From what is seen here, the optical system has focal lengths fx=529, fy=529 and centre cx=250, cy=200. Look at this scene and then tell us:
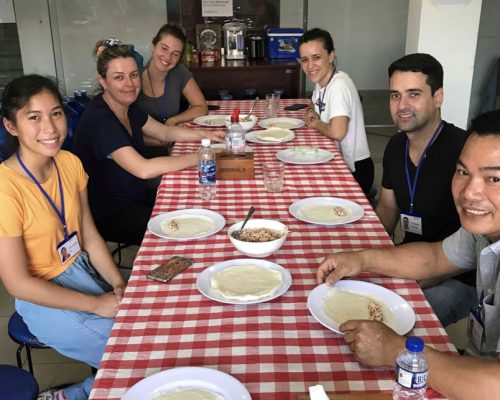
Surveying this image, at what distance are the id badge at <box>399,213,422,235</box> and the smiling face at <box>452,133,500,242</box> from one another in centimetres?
76

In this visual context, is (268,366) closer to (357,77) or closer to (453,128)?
(453,128)

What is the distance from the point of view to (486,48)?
5133 mm

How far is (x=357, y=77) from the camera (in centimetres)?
536

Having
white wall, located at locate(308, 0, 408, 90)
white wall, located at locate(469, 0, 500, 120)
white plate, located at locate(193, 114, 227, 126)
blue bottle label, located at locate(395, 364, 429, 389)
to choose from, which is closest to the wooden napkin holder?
white plate, located at locate(193, 114, 227, 126)

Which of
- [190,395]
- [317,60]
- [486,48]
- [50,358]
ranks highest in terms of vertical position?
[317,60]

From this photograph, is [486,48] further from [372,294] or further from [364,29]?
[372,294]

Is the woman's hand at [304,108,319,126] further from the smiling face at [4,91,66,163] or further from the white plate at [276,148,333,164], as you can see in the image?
the smiling face at [4,91,66,163]

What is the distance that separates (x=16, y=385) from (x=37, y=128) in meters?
0.75

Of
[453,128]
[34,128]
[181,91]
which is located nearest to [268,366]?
[34,128]

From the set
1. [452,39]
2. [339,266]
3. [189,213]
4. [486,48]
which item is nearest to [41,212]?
[189,213]

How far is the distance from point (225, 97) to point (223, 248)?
2.84m

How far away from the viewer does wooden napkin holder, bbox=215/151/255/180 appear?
216 centimetres

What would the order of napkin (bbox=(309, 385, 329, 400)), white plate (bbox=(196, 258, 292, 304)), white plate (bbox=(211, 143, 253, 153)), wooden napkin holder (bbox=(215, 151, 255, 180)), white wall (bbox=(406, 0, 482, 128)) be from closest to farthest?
napkin (bbox=(309, 385, 329, 400))
white plate (bbox=(196, 258, 292, 304))
wooden napkin holder (bbox=(215, 151, 255, 180))
white plate (bbox=(211, 143, 253, 153))
white wall (bbox=(406, 0, 482, 128))

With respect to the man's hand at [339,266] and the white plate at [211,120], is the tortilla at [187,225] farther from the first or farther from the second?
the white plate at [211,120]
